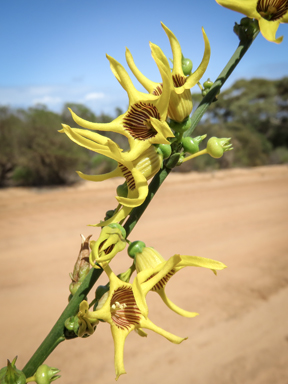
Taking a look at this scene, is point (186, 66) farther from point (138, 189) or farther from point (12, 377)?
point (12, 377)

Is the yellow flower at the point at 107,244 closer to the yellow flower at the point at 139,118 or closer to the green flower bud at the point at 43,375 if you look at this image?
the yellow flower at the point at 139,118

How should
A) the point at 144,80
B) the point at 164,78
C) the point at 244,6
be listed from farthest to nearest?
1. the point at 144,80
2. the point at 244,6
3. the point at 164,78

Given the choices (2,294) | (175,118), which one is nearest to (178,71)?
(175,118)

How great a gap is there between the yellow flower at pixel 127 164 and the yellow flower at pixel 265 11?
1.11 feet

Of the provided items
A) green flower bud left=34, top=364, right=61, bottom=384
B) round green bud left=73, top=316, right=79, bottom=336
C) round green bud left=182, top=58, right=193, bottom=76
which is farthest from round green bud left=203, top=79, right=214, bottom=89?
green flower bud left=34, top=364, right=61, bottom=384

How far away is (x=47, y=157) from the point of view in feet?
40.7

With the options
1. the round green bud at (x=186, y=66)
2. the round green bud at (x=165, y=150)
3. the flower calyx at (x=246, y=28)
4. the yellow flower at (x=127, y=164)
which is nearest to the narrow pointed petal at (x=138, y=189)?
the yellow flower at (x=127, y=164)

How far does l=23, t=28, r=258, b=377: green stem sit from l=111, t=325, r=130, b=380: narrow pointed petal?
116mm

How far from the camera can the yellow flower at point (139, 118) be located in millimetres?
624

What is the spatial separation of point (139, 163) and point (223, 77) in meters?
0.29

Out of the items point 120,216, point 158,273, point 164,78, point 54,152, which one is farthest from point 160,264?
point 54,152

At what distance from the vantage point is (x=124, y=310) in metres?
0.75

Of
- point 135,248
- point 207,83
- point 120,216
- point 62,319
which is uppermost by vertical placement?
point 207,83

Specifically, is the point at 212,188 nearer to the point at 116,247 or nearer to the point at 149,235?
the point at 149,235
